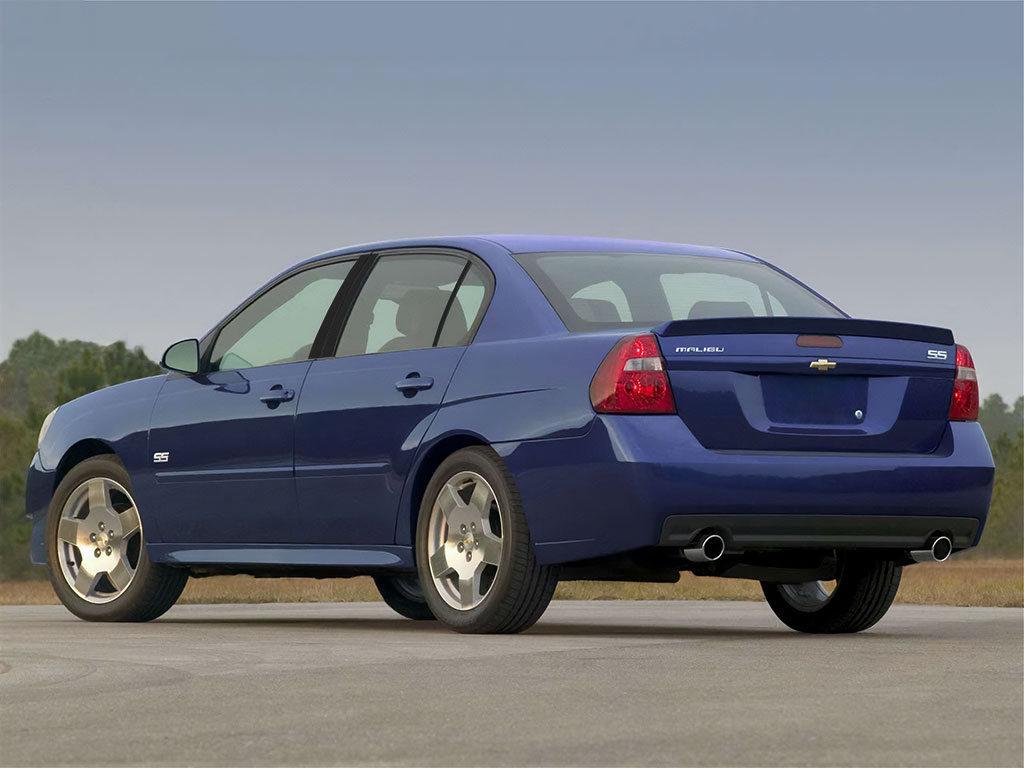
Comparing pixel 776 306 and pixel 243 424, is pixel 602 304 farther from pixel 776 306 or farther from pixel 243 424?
pixel 243 424

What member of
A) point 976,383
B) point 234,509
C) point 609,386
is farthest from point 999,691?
point 234,509

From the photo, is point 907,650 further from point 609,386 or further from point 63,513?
point 63,513

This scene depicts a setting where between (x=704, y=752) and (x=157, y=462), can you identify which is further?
(x=157, y=462)

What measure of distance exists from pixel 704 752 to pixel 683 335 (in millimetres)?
3421

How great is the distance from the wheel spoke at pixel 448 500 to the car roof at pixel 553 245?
1.17m

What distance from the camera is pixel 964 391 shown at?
8.65 metres

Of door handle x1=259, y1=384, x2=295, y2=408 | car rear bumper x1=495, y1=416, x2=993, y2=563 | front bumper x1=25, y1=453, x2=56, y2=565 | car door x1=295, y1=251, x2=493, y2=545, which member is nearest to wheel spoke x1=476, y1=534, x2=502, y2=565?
car rear bumper x1=495, y1=416, x2=993, y2=563

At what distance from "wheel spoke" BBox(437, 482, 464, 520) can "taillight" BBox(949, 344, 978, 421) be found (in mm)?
2193

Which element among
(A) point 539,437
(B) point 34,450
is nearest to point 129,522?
(A) point 539,437

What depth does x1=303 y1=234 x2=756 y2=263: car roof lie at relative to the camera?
9.17 metres

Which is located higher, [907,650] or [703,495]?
[703,495]

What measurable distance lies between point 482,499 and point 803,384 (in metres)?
1.48

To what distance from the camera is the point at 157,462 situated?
1022 cm

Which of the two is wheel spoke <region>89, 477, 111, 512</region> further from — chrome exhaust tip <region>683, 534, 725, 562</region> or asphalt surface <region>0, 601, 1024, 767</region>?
chrome exhaust tip <region>683, 534, 725, 562</region>
